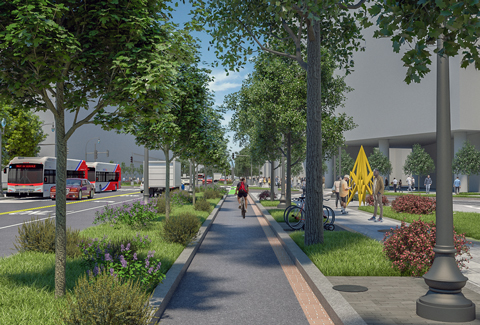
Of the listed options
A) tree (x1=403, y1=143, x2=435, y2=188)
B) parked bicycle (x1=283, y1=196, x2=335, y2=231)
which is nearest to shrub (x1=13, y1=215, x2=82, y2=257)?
parked bicycle (x1=283, y1=196, x2=335, y2=231)

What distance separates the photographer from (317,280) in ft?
22.9

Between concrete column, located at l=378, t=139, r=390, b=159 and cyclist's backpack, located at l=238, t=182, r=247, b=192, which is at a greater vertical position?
concrete column, located at l=378, t=139, r=390, b=159

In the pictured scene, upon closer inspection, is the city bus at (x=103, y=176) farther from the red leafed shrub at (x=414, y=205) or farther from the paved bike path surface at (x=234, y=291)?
the paved bike path surface at (x=234, y=291)

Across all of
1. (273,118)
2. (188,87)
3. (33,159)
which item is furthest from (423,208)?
(33,159)

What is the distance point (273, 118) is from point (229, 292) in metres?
14.9

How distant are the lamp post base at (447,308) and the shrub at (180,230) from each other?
6607 mm

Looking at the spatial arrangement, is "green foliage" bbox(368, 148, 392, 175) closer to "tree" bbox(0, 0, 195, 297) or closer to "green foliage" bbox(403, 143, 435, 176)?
"green foliage" bbox(403, 143, 435, 176)

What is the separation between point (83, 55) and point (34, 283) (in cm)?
344

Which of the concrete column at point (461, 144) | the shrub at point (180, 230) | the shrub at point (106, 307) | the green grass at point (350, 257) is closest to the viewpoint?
the shrub at point (106, 307)

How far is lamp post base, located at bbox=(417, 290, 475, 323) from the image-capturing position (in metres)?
5.09

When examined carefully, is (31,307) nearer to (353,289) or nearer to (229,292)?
(229,292)

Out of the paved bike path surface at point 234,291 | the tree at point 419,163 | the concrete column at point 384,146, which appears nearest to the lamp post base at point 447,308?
the paved bike path surface at point 234,291

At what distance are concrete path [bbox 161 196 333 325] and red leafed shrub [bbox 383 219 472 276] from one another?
1903mm

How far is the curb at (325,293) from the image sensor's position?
5.12 meters
